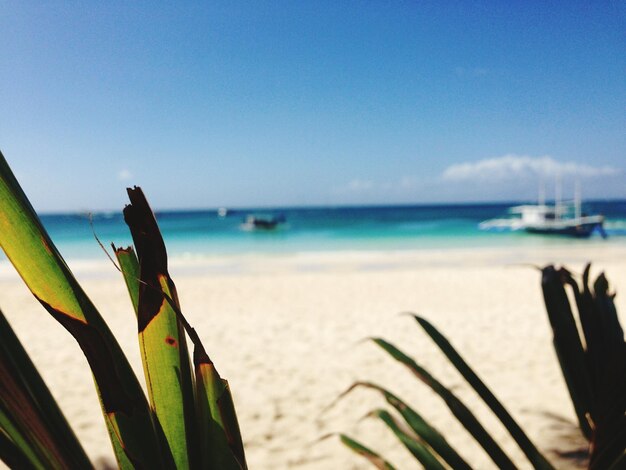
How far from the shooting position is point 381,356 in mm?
5254

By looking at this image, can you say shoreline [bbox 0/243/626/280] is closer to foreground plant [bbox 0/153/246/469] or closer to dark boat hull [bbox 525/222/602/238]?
dark boat hull [bbox 525/222/602/238]

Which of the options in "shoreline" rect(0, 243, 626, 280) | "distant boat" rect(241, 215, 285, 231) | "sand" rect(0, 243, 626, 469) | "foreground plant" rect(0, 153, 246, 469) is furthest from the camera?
"distant boat" rect(241, 215, 285, 231)

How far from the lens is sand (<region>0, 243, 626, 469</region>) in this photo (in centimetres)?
342

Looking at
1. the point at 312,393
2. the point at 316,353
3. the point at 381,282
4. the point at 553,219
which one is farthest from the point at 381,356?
the point at 553,219

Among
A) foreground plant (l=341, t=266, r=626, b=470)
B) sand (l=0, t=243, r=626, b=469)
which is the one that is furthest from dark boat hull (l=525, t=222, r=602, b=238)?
foreground plant (l=341, t=266, r=626, b=470)

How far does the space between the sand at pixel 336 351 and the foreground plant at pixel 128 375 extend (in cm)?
83

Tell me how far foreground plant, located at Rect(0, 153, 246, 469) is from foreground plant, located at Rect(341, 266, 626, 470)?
45cm

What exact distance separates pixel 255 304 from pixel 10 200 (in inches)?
337

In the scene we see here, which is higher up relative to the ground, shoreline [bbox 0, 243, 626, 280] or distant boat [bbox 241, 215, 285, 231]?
distant boat [bbox 241, 215, 285, 231]

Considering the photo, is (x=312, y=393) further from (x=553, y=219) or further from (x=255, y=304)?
(x=553, y=219)

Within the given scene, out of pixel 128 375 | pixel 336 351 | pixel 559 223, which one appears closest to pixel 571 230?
pixel 559 223

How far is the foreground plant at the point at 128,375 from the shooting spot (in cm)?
32

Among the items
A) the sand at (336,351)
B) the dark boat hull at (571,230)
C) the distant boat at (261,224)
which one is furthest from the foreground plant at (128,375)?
the distant boat at (261,224)

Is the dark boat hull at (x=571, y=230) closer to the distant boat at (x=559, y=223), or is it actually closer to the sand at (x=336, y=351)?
the distant boat at (x=559, y=223)
